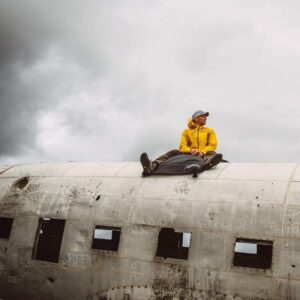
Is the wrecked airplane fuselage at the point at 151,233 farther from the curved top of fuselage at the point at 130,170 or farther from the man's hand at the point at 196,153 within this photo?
the man's hand at the point at 196,153

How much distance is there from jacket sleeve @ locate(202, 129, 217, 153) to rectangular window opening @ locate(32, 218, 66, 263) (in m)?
5.40

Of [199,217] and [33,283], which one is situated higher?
[199,217]

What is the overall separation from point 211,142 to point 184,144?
3.13 feet

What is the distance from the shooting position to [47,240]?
12.6 meters

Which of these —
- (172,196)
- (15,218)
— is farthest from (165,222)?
(15,218)

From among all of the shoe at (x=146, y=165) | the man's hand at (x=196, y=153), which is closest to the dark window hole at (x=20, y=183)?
the shoe at (x=146, y=165)

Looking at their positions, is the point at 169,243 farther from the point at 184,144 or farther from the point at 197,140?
the point at 197,140

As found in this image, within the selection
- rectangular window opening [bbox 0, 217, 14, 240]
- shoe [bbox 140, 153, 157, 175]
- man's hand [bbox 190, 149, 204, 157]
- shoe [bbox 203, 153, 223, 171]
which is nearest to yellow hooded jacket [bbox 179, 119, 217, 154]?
man's hand [bbox 190, 149, 204, 157]

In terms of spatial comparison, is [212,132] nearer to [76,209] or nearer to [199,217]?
[199,217]

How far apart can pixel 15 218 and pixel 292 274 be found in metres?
8.79

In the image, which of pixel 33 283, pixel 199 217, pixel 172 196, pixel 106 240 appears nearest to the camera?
pixel 199 217

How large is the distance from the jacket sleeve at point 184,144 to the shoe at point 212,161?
152cm

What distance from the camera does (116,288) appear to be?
417 inches

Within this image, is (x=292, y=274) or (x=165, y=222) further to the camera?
(x=165, y=222)
